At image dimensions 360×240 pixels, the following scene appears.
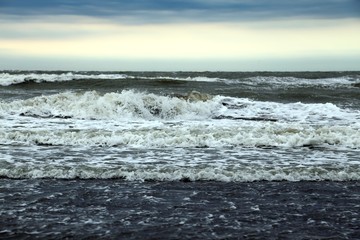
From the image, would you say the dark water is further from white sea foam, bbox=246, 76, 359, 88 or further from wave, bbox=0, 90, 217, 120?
white sea foam, bbox=246, 76, 359, 88

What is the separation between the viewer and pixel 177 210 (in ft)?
17.0

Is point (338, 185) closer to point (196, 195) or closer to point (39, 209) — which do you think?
point (196, 195)

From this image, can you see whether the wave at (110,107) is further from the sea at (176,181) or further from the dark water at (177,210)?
the dark water at (177,210)

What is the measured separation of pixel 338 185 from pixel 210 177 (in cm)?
188

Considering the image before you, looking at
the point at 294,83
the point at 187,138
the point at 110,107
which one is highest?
the point at 294,83

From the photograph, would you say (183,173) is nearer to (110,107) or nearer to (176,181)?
(176,181)

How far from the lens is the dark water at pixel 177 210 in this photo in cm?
448

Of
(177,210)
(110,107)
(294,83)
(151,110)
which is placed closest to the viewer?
(177,210)

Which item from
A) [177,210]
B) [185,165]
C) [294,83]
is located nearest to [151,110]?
[185,165]

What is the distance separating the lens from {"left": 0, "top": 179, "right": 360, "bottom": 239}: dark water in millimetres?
4480

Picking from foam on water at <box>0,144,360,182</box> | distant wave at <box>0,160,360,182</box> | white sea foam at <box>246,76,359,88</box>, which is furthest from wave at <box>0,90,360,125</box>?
white sea foam at <box>246,76,359,88</box>

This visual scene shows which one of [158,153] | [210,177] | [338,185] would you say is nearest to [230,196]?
[210,177]

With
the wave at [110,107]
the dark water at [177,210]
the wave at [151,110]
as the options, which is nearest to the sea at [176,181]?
the dark water at [177,210]

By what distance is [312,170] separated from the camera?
23.6 feet
